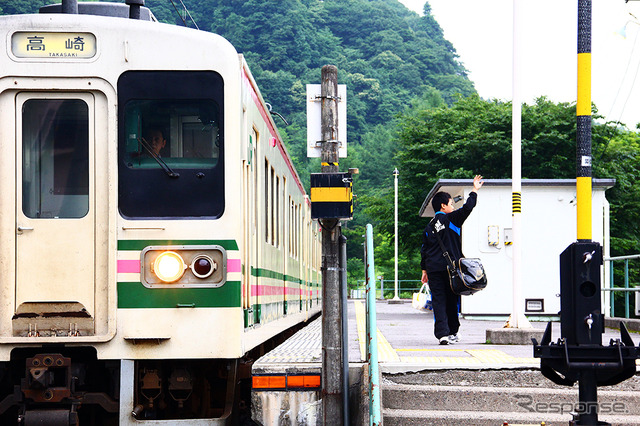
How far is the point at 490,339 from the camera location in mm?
10367

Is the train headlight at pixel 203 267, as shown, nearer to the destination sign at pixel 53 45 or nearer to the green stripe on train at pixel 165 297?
the green stripe on train at pixel 165 297

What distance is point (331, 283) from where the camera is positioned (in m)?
6.91

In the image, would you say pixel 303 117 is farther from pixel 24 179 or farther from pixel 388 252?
pixel 24 179

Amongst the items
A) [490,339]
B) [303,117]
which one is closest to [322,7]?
[303,117]

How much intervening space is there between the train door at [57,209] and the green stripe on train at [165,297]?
22 cm

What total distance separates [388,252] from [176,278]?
192 feet

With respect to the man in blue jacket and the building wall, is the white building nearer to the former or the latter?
the building wall

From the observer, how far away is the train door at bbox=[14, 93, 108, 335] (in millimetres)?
5945

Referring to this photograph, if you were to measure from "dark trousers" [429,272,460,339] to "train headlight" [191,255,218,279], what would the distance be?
13.8ft

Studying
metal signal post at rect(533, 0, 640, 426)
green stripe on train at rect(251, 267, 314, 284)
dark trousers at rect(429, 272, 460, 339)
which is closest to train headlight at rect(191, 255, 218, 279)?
green stripe on train at rect(251, 267, 314, 284)

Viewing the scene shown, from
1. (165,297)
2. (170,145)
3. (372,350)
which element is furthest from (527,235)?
(165,297)

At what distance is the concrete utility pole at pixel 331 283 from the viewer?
21.7ft

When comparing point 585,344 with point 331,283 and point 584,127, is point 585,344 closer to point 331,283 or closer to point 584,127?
point 584,127

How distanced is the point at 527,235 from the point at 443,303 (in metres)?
8.53
